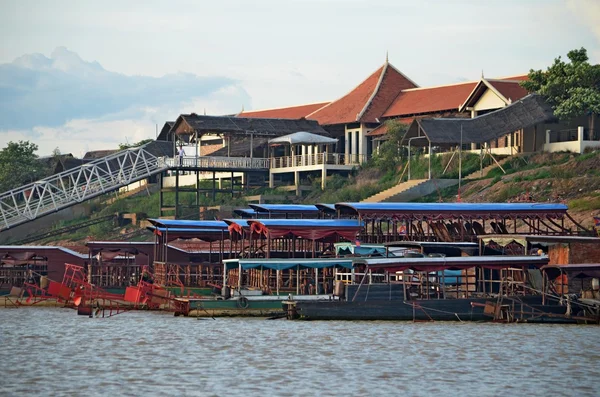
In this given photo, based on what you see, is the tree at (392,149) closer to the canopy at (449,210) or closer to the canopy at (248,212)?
the canopy at (248,212)

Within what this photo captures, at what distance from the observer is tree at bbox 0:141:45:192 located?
82375 millimetres

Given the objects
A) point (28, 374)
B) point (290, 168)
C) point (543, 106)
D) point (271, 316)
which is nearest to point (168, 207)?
point (290, 168)

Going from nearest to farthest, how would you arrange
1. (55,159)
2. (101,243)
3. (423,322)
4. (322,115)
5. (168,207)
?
(423,322)
(101,243)
(168,207)
(322,115)
(55,159)

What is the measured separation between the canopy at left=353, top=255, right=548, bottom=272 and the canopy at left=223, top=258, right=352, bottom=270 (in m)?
1.45

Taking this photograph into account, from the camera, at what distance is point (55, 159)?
90312mm

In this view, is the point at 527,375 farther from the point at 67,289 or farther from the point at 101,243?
the point at 101,243

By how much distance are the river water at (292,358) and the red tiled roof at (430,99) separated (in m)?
30.9

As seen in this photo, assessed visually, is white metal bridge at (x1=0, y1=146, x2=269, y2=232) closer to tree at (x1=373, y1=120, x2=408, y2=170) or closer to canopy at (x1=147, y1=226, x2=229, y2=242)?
tree at (x1=373, y1=120, x2=408, y2=170)

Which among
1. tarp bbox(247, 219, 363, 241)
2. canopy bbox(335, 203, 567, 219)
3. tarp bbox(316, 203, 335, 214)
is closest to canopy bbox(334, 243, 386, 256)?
→ tarp bbox(247, 219, 363, 241)

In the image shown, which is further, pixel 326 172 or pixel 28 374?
pixel 326 172

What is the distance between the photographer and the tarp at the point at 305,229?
142 ft

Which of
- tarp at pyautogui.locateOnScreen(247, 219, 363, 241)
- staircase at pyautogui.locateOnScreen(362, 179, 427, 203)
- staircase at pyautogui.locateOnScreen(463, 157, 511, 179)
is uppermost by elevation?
staircase at pyautogui.locateOnScreen(463, 157, 511, 179)

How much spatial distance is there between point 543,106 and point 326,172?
44.4 feet

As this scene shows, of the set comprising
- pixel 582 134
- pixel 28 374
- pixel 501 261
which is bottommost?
pixel 28 374
